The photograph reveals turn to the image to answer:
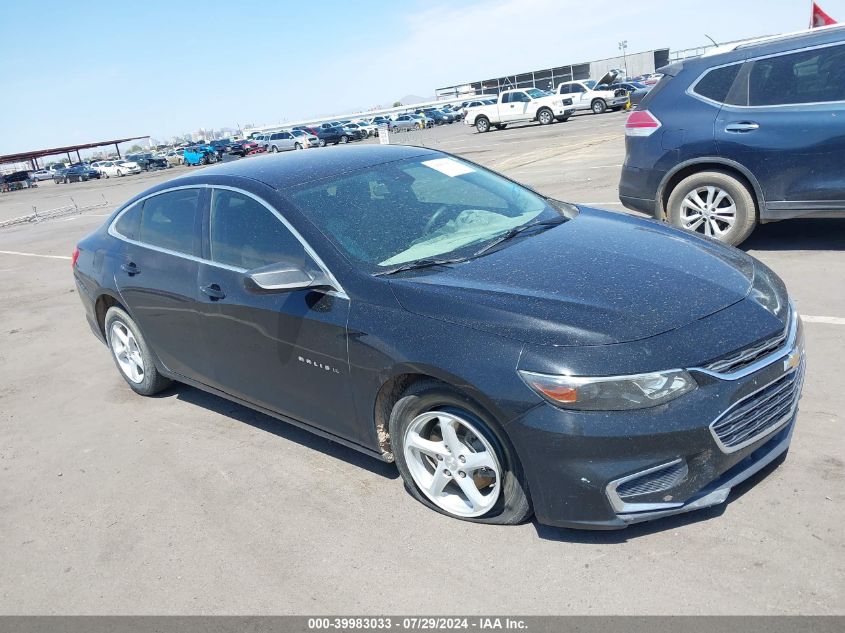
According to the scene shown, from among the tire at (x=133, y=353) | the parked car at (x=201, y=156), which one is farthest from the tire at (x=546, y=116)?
the tire at (x=133, y=353)

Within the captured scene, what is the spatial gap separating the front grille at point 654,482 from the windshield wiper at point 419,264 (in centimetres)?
136

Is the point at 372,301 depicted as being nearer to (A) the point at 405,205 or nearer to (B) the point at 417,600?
(A) the point at 405,205

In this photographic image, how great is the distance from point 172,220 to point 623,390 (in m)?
3.24

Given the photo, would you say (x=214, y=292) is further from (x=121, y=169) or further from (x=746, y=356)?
(x=121, y=169)

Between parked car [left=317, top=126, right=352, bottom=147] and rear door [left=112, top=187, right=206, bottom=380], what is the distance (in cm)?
4992

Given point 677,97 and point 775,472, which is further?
point 677,97

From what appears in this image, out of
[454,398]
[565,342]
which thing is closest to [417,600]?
[454,398]

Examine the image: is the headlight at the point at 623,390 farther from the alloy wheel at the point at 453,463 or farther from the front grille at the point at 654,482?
the alloy wheel at the point at 453,463

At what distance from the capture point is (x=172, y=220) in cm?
490

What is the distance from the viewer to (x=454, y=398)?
3211mm

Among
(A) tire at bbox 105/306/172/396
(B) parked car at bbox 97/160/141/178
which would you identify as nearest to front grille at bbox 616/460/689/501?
(A) tire at bbox 105/306/172/396

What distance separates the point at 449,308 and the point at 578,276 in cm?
62

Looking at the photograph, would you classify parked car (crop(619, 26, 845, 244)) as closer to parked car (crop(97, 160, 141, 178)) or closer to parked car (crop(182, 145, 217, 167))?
parked car (crop(182, 145, 217, 167))

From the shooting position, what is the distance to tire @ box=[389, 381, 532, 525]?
3.19 meters
